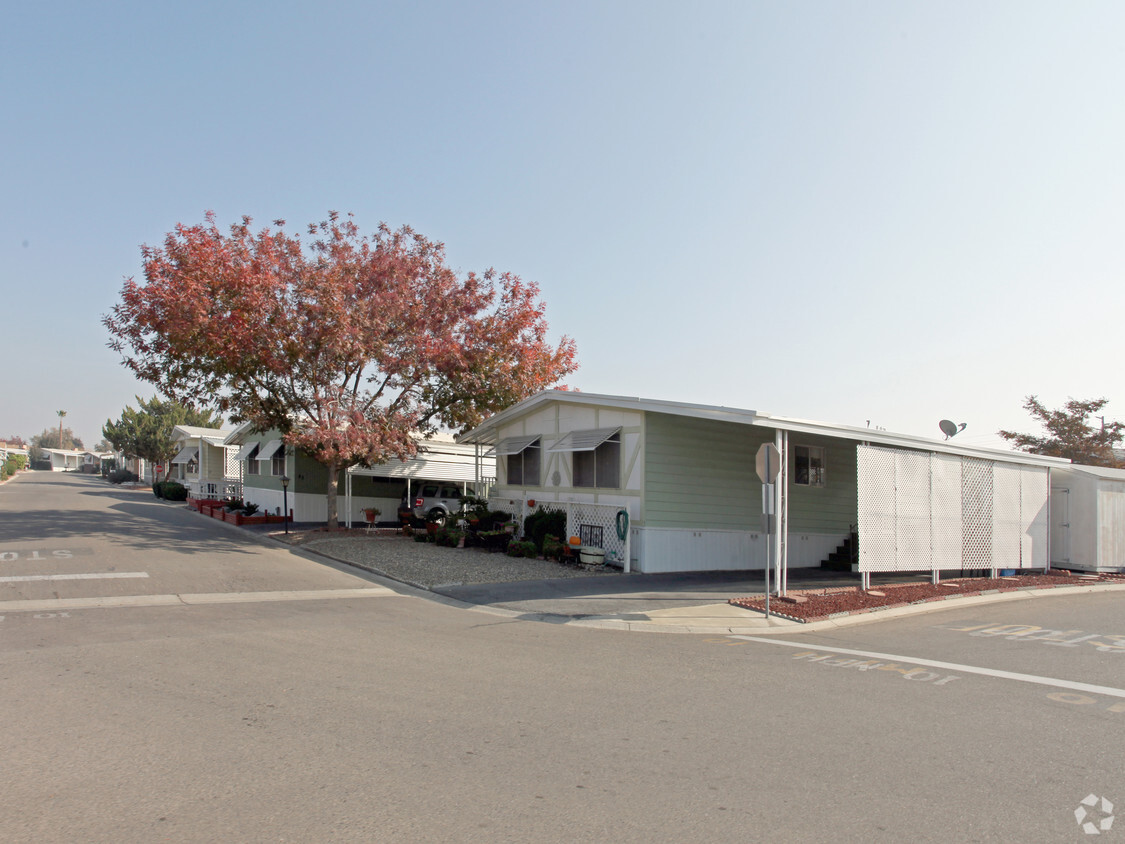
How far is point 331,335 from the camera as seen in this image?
62.9ft

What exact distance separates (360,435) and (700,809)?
16.7 metres

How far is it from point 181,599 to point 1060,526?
1958cm

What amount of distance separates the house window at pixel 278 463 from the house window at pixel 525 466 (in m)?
11.6

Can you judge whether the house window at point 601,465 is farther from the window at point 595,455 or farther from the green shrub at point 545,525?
the green shrub at point 545,525

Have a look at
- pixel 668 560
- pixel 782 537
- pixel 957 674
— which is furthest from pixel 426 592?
pixel 957 674

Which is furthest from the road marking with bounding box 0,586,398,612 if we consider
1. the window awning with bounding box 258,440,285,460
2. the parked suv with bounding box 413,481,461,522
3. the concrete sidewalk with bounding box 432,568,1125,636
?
the window awning with bounding box 258,440,285,460

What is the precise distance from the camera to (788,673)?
7.73 meters

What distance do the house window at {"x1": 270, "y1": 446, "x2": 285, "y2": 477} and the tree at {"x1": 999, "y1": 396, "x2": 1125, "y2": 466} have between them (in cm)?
3071

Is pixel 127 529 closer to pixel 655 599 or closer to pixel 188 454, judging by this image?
pixel 655 599

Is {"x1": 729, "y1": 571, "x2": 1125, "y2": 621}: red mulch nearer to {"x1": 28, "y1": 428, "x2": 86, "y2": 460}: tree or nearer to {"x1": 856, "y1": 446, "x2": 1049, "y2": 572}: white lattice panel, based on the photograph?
{"x1": 856, "y1": 446, "x2": 1049, "y2": 572}: white lattice panel

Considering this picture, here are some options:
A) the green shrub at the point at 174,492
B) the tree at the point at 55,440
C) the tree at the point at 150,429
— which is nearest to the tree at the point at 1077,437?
the green shrub at the point at 174,492

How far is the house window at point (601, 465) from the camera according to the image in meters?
16.9

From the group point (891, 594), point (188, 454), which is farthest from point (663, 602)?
point (188, 454)

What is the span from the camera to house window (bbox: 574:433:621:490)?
55.3ft
